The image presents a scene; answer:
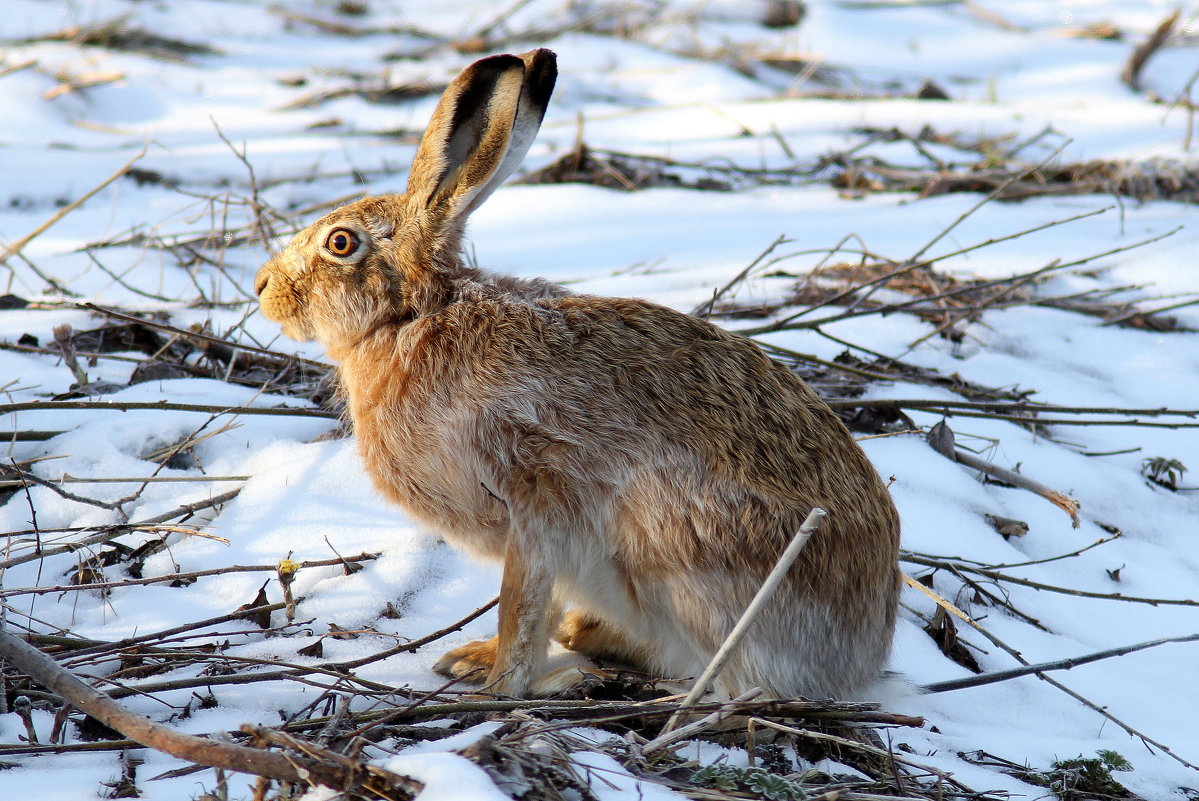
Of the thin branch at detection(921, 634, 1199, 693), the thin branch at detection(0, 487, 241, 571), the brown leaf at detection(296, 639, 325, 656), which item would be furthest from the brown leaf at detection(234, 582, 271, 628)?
the thin branch at detection(921, 634, 1199, 693)

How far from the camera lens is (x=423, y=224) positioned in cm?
322

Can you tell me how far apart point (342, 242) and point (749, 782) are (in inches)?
76.6

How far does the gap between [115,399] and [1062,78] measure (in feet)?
29.6

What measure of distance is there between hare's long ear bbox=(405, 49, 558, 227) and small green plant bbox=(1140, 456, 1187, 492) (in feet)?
9.17

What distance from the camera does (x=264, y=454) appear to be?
389 cm

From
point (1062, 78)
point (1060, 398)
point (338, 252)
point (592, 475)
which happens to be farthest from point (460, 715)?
point (1062, 78)

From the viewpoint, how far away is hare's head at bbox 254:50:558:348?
310cm

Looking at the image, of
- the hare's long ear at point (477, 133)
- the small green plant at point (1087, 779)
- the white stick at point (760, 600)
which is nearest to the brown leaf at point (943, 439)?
the small green plant at point (1087, 779)

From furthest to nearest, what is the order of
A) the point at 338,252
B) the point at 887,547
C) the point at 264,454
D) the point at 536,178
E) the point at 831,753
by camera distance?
the point at 536,178 < the point at 264,454 < the point at 338,252 < the point at 887,547 < the point at 831,753

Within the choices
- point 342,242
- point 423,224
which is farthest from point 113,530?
point 423,224

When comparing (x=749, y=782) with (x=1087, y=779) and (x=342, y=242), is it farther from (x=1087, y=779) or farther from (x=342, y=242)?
(x=342, y=242)

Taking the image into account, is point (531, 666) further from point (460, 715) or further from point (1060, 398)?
A: point (1060, 398)

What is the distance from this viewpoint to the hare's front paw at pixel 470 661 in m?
2.99

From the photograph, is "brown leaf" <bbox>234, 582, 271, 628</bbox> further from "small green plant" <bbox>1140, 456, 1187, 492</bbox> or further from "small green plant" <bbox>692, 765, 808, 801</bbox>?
"small green plant" <bbox>1140, 456, 1187, 492</bbox>
